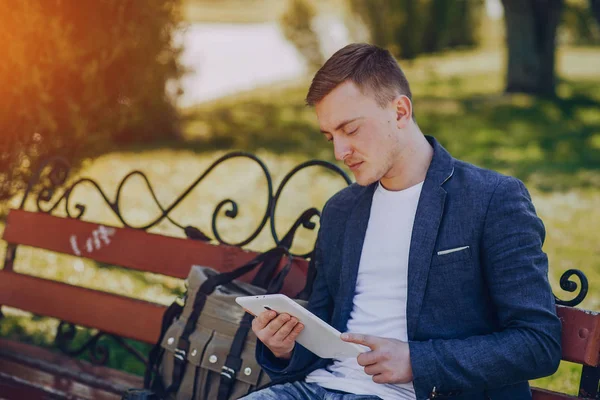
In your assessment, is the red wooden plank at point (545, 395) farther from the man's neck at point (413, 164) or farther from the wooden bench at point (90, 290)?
the wooden bench at point (90, 290)

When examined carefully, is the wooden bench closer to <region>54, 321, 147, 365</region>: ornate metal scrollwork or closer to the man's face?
<region>54, 321, 147, 365</region>: ornate metal scrollwork

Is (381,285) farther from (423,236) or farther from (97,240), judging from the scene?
(97,240)

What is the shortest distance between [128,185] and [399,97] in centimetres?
704

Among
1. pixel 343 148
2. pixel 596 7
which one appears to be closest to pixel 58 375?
pixel 343 148

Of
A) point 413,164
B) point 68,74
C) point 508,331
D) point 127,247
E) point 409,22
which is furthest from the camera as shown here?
point 409,22

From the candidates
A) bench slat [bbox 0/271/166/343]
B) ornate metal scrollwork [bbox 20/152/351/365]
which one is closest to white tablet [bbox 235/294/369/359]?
ornate metal scrollwork [bbox 20/152/351/365]

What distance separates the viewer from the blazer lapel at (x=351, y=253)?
2873 millimetres

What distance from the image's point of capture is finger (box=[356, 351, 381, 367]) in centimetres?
249

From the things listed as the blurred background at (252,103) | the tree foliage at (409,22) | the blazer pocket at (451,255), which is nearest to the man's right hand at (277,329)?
the blazer pocket at (451,255)

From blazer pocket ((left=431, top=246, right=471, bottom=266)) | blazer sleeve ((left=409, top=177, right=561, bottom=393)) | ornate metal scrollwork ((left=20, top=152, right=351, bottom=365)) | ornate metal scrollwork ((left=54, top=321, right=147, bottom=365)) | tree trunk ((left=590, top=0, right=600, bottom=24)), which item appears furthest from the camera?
tree trunk ((left=590, top=0, right=600, bottom=24))

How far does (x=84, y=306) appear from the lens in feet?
13.3

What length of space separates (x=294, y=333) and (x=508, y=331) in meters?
0.67

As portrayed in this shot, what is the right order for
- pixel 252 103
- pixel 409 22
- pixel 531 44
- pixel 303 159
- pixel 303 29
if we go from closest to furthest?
pixel 303 159, pixel 531 44, pixel 252 103, pixel 303 29, pixel 409 22

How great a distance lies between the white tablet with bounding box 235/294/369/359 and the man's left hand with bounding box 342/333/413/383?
0.04m
